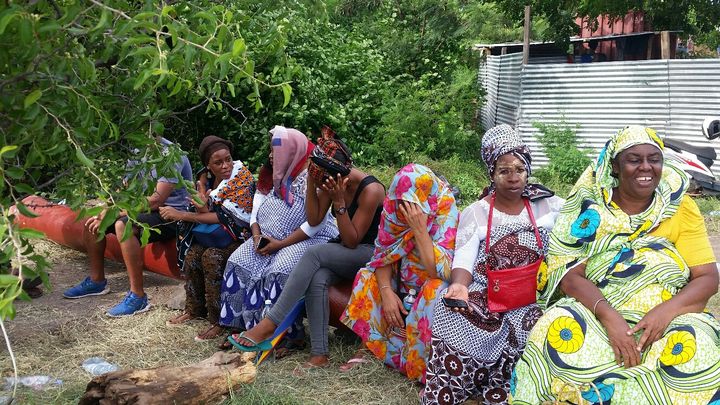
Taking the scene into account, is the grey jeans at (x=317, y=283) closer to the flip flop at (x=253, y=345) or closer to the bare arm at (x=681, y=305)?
the flip flop at (x=253, y=345)

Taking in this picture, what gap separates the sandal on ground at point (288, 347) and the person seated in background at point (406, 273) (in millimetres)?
490

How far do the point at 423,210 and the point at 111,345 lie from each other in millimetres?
2390

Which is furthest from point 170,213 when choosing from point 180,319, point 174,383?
point 174,383

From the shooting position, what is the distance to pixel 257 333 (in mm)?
4680

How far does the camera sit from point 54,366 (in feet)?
15.8

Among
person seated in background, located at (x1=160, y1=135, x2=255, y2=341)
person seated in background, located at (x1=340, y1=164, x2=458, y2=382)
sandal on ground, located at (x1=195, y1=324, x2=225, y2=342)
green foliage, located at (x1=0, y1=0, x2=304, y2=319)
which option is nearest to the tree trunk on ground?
person seated in background, located at (x1=340, y1=164, x2=458, y2=382)

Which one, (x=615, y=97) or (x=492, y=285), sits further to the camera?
(x=615, y=97)

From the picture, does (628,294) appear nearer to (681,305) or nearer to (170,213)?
(681,305)

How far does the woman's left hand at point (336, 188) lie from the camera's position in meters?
4.59

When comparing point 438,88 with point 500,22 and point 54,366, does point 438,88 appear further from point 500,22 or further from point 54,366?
point 54,366

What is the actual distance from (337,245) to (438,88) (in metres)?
7.44

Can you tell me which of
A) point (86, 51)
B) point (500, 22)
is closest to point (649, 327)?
point (86, 51)

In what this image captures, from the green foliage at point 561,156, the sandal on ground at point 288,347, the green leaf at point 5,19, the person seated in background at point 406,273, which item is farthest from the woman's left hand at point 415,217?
the green foliage at point 561,156

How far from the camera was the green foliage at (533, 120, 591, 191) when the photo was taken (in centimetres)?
1002
